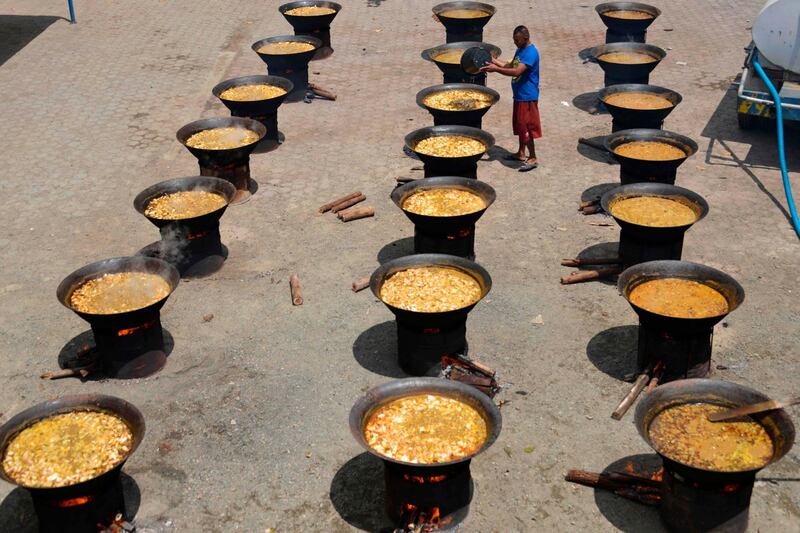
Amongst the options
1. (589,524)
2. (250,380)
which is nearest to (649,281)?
(589,524)

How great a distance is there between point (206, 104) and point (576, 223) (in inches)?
340

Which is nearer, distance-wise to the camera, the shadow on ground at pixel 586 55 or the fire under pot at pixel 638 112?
the fire under pot at pixel 638 112

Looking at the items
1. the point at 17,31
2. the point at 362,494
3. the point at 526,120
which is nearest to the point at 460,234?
the point at 362,494

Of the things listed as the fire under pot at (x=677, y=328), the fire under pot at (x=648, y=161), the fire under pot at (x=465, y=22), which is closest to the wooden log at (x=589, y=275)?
the fire under pot at (x=677, y=328)

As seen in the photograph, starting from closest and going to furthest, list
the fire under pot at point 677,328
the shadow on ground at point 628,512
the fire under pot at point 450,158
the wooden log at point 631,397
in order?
the shadow on ground at point 628,512 → the fire under pot at point 677,328 → the wooden log at point 631,397 → the fire under pot at point 450,158

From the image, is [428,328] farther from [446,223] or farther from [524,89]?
[524,89]

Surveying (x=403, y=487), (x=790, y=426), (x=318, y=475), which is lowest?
(x=318, y=475)

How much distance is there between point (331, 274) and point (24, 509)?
17.2 feet

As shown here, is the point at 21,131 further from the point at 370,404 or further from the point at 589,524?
the point at 589,524

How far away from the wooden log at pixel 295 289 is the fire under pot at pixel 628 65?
28.0 feet

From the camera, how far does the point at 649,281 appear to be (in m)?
10.1

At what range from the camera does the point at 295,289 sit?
38.7ft

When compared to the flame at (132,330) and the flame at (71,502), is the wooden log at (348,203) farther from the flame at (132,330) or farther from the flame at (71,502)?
the flame at (71,502)

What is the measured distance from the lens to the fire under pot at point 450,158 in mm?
13133
